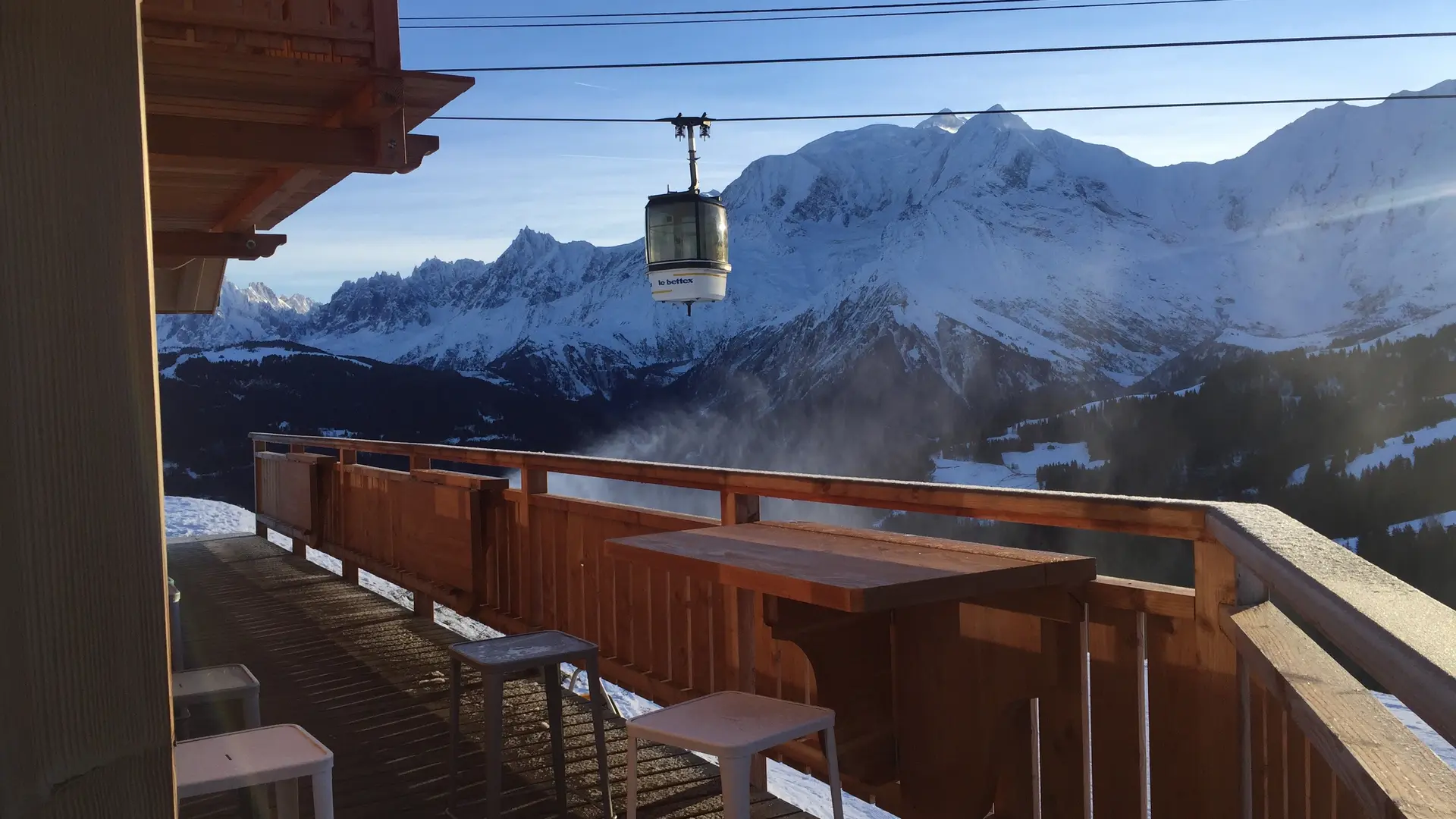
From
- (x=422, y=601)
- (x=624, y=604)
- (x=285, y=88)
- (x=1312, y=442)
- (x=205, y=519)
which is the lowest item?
(x=1312, y=442)

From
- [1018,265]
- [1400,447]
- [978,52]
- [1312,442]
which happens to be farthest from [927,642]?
[1018,265]

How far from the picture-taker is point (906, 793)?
271 cm

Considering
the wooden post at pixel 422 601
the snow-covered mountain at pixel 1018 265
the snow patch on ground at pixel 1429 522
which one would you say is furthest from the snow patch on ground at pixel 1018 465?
the wooden post at pixel 422 601

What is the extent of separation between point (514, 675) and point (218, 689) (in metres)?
0.83

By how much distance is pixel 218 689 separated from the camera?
262 cm

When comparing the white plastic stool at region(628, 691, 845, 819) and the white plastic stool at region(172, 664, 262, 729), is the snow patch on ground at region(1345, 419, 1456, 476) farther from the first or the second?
the white plastic stool at region(172, 664, 262, 729)

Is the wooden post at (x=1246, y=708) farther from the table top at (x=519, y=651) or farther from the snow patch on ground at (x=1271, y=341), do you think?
the snow patch on ground at (x=1271, y=341)

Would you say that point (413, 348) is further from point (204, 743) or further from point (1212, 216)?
point (204, 743)

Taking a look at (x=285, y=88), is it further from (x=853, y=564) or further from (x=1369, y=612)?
(x=1369, y=612)

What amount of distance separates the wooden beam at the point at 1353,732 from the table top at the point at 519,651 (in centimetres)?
197

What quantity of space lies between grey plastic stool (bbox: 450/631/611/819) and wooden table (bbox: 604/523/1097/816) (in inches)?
15.3

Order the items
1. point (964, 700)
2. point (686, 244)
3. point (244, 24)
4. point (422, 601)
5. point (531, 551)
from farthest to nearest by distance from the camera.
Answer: point (686, 244) < point (422, 601) < point (531, 551) < point (244, 24) < point (964, 700)

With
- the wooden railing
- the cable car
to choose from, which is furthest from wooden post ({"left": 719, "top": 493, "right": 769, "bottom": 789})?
the cable car

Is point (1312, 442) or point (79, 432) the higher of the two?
point (79, 432)
